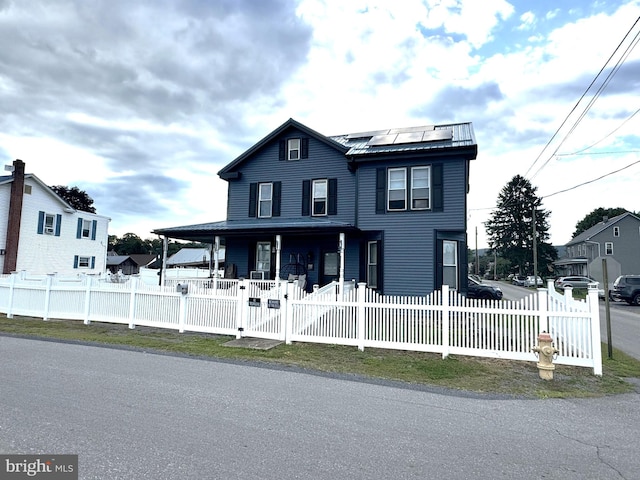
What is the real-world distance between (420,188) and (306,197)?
4883 millimetres

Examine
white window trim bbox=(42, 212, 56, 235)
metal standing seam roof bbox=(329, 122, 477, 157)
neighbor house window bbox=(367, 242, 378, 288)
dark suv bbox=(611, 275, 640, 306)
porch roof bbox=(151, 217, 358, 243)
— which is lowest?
dark suv bbox=(611, 275, 640, 306)

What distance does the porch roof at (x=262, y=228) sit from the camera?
14.2 metres

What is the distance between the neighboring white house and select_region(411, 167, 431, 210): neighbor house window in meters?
24.4

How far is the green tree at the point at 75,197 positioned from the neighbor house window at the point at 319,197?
163ft

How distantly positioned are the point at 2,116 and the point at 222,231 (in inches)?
518

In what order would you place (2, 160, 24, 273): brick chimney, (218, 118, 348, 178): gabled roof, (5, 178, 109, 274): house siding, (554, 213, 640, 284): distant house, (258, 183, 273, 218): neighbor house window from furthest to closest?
(554, 213, 640, 284): distant house → (5, 178, 109, 274): house siding → (2, 160, 24, 273): brick chimney → (258, 183, 273, 218): neighbor house window → (218, 118, 348, 178): gabled roof

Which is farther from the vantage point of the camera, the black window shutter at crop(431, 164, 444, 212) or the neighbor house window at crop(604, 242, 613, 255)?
the neighbor house window at crop(604, 242, 613, 255)

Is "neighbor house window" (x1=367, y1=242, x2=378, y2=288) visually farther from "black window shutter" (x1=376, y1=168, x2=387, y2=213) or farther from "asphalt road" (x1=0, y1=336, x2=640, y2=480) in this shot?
"asphalt road" (x1=0, y1=336, x2=640, y2=480)

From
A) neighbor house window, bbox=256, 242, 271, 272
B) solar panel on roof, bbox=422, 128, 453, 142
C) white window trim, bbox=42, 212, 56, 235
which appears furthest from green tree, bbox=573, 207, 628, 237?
white window trim, bbox=42, 212, 56, 235

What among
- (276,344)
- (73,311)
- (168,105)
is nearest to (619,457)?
(276,344)

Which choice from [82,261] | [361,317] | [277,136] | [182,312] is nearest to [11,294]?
[182,312]

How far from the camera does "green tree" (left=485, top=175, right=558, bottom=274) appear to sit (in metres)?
59.8

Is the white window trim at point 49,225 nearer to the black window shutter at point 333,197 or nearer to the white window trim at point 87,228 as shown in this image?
the white window trim at point 87,228

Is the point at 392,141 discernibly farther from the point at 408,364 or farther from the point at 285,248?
the point at 408,364
